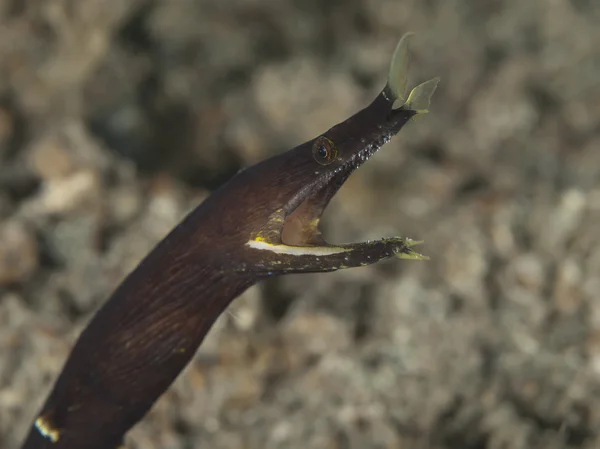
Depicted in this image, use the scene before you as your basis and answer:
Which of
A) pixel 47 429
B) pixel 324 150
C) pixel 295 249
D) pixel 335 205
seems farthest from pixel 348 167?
pixel 335 205

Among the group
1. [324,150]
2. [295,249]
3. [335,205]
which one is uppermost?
[335,205]

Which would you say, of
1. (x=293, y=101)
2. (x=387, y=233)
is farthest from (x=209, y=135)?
(x=387, y=233)

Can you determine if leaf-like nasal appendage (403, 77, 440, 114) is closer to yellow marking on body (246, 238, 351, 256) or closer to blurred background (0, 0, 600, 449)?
yellow marking on body (246, 238, 351, 256)

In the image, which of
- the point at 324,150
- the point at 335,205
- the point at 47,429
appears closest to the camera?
the point at 324,150

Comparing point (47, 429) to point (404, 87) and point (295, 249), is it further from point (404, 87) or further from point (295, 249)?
point (404, 87)

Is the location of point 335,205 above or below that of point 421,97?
above

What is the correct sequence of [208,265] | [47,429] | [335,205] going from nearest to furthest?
1. [208,265]
2. [47,429]
3. [335,205]
